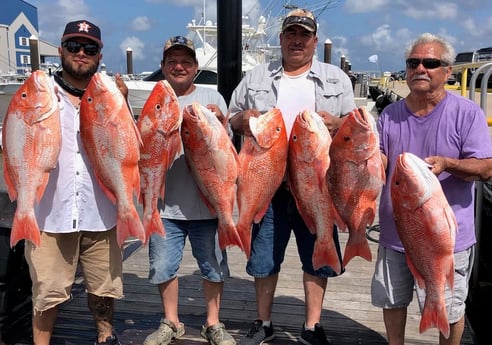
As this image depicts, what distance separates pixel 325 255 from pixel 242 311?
136 cm

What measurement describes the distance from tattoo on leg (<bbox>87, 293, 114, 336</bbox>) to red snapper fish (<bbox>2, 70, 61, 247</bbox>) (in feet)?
2.47

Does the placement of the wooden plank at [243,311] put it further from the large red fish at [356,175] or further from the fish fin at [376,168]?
the fish fin at [376,168]

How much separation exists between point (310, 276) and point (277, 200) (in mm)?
594

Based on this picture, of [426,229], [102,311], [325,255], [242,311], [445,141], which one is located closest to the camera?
[426,229]

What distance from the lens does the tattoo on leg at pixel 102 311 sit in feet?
11.0

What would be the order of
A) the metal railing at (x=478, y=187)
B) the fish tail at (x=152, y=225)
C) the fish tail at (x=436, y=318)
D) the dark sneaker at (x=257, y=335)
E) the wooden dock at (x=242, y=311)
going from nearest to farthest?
the fish tail at (x=436, y=318), the fish tail at (x=152, y=225), the dark sneaker at (x=257, y=335), the wooden dock at (x=242, y=311), the metal railing at (x=478, y=187)

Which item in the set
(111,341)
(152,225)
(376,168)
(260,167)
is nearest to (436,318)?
(376,168)

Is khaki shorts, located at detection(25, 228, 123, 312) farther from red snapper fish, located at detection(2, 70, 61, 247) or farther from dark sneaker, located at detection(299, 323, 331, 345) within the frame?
dark sneaker, located at detection(299, 323, 331, 345)

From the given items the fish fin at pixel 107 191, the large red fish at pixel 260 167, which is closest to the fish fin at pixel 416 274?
the large red fish at pixel 260 167

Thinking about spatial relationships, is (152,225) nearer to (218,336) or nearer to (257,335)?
(218,336)

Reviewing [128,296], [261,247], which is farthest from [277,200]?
[128,296]

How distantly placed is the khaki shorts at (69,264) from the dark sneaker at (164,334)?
40 centimetres

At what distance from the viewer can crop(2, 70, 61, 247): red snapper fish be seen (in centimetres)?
270

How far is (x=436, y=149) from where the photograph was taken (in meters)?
2.68
